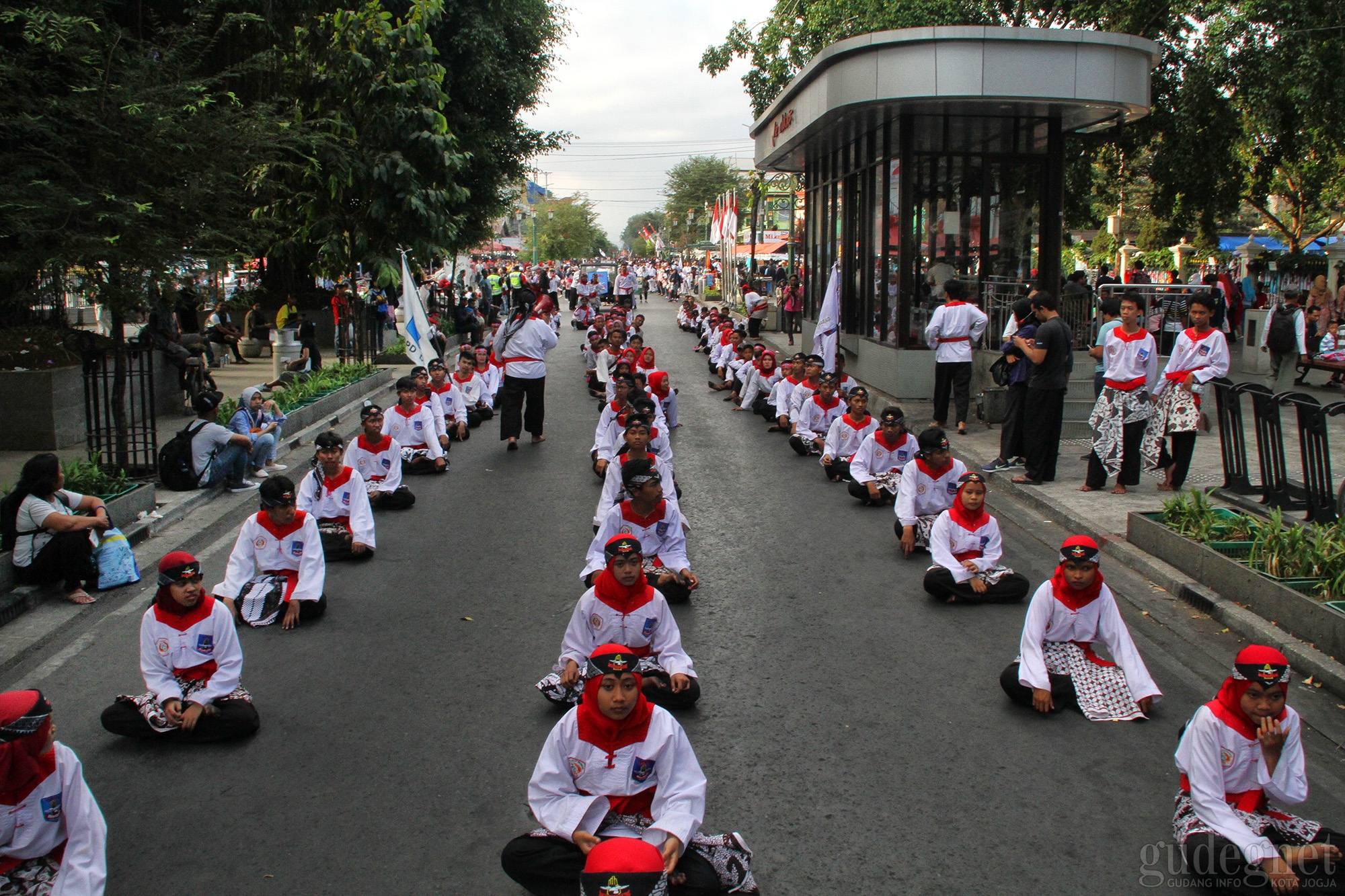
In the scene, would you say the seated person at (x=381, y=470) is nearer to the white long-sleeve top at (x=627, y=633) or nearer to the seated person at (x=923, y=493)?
the seated person at (x=923, y=493)

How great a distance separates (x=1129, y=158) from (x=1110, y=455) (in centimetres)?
1468

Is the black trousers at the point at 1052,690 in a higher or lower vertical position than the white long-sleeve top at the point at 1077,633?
lower

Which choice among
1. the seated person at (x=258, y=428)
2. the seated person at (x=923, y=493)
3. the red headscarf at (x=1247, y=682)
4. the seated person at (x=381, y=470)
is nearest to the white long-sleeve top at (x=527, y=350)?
the seated person at (x=258, y=428)

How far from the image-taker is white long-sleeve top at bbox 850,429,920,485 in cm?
1092

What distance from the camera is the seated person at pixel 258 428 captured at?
39.6ft

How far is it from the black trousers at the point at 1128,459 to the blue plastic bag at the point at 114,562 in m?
8.58

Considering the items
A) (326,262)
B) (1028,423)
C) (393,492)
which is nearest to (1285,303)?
(1028,423)

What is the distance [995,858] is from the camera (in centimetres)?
450

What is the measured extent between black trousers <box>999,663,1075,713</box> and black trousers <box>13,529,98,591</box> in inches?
253

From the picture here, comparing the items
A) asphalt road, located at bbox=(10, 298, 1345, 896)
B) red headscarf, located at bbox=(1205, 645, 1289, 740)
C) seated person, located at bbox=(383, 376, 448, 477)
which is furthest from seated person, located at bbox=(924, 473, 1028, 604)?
seated person, located at bbox=(383, 376, 448, 477)

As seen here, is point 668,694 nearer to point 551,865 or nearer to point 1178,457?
point 551,865

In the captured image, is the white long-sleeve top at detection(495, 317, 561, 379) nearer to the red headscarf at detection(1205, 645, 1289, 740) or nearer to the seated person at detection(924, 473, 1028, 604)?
the seated person at detection(924, 473, 1028, 604)

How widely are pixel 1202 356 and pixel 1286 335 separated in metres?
8.74

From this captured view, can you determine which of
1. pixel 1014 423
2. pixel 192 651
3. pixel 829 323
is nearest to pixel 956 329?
pixel 1014 423
